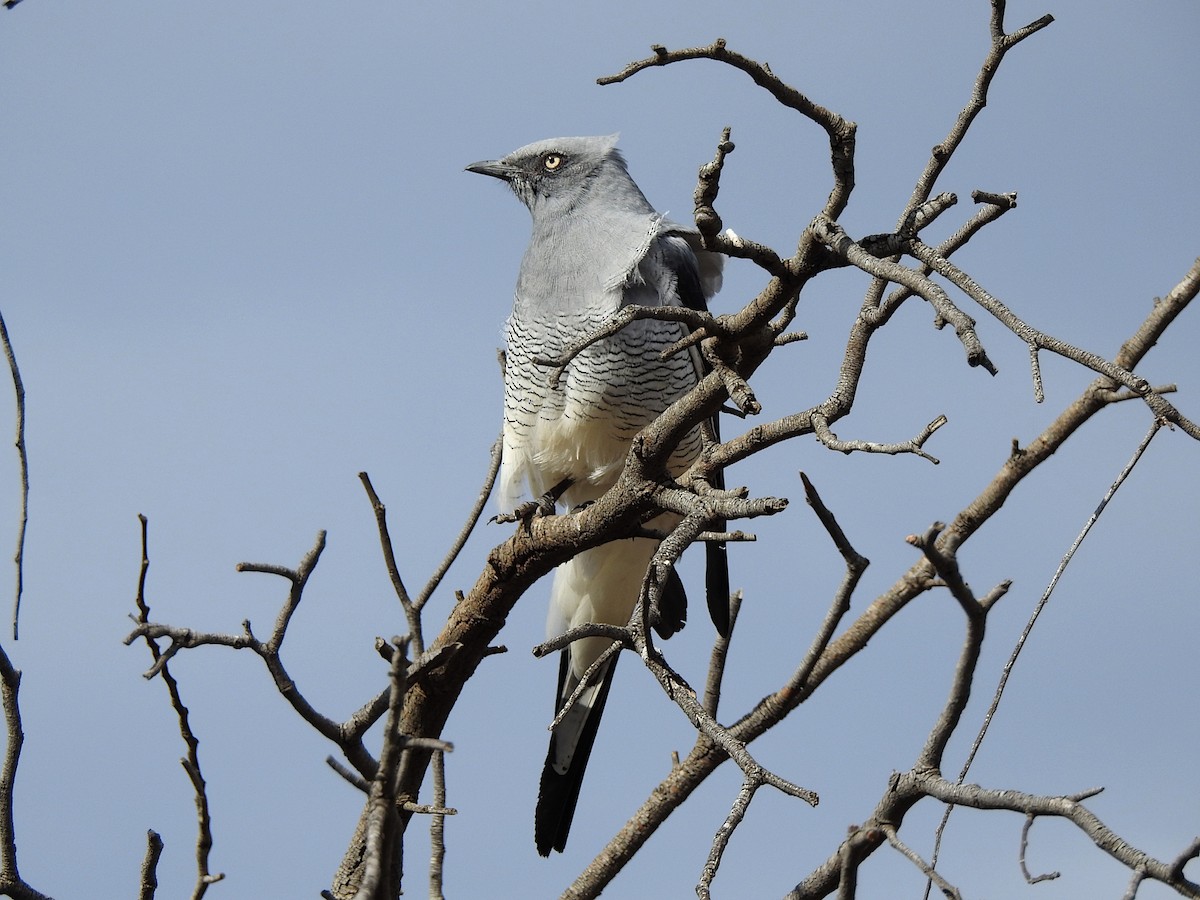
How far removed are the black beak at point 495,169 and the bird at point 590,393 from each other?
43 centimetres

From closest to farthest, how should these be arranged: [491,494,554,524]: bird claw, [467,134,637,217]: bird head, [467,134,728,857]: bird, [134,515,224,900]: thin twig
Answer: [134,515,224,900]: thin twig, [491,494,554,524]: bird claw, [467,134,728,857]: bird, [467,134,637,217]: bird head

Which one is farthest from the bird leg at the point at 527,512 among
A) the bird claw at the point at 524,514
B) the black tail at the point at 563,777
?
the black tail at the point at 563,777

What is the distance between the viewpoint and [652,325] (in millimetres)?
5199

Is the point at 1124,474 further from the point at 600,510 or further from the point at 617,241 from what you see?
the point at 617,241

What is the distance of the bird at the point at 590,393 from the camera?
516cm

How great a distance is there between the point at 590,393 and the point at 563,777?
5.40ft

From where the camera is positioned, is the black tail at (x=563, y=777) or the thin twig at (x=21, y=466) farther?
the black tail at (x=563, y=777)

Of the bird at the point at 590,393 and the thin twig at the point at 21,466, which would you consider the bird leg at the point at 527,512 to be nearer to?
the bird at the point at 590,393

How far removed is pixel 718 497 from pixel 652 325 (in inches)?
101

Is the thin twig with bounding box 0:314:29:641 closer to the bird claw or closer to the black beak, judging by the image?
the bird claw

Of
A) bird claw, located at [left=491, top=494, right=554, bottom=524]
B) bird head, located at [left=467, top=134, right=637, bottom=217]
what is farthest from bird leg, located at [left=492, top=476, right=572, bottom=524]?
bird head, located at [left=467, top=134, right=637, bottom=217]

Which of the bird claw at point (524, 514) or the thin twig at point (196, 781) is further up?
the bird claw at point (524, 514)

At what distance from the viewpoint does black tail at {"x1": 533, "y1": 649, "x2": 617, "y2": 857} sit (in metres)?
5.19

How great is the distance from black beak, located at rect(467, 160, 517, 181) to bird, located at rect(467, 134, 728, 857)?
430mm
